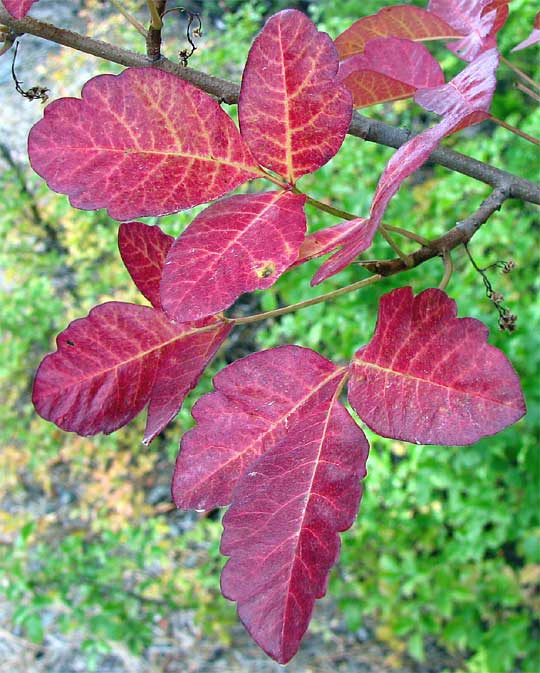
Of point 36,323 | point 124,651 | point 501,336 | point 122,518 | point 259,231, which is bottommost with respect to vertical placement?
point 124,651

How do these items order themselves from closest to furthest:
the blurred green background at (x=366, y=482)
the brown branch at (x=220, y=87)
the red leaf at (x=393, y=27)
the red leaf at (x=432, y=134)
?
the red leaf at (x=432, y=134) → the brown branch at (x=220, y=87) → the red leaf at (x=393, y=27) → the blurred green background at (x=366, y=482)

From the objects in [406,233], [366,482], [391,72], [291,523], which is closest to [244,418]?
[291,523]

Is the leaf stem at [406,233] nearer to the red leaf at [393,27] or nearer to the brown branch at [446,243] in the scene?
the brown branch at [446,243]

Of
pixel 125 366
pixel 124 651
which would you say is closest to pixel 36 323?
pixel 124 651

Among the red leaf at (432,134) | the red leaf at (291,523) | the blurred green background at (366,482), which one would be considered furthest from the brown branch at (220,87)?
the blurred green background at (366,482)

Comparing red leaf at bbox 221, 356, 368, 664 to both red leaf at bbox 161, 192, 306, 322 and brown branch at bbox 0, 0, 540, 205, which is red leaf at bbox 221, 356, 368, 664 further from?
brown branch at bbox 0, 0, 540, 205

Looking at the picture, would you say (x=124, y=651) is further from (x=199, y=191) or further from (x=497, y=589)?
(x=199, y=191)
